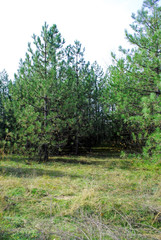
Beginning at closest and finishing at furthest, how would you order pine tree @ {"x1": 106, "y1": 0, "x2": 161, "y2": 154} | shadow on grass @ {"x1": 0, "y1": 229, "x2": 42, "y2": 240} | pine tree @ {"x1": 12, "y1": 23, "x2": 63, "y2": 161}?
shadow on grass @ {"x1": 0, "y1": 229, "x2": 42, "y2": 240}
pine tree @ {"x1": 106, "y1": 0, "x2": 161, "y2": 154}
pine tree @ {"x1": 12, "y1": 23, "x2": 63, "y2": 161}

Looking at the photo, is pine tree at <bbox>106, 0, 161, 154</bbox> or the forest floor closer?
the forest floor

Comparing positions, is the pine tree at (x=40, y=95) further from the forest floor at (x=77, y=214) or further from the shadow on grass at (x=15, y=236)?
the shadow on grass at (x=15, y=236)

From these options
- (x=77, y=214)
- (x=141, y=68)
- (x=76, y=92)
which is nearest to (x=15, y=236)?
(x=77, y=214)

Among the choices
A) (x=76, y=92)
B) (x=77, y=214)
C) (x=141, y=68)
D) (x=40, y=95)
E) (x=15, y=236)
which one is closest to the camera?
(x=15, y=236)

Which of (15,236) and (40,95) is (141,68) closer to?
(40,95)

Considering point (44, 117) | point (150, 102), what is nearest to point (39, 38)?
point (44, 117)

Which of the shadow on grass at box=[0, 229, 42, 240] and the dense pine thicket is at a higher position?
the dense pine thicket

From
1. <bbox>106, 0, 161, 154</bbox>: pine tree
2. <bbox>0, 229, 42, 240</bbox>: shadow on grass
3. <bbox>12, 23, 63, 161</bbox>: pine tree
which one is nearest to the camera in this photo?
<bbox>0, 229, 42, 240</bbox>: shadow on grass

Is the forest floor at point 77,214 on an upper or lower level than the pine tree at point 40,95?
lower

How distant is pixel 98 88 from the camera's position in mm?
16016

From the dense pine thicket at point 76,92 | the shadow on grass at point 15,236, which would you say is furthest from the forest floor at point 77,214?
the dense pine thicket at point 76,92

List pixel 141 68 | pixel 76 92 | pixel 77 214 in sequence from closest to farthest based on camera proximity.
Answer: pixel 77 214 → pixel 141 68 → pixel 76 92

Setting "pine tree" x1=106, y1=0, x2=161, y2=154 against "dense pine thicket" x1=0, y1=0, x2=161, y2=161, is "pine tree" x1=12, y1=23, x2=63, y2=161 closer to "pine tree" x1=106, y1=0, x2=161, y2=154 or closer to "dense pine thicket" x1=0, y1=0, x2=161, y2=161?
"dense pine thicket" x1=0, y1=0, x2=161, y2=161

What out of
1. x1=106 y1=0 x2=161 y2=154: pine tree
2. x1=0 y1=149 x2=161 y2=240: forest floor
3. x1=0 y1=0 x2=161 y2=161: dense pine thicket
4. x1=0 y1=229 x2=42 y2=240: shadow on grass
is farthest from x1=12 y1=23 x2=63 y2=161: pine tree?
x1=0 y1=229 x2=42 y2=240: shadow on grass
